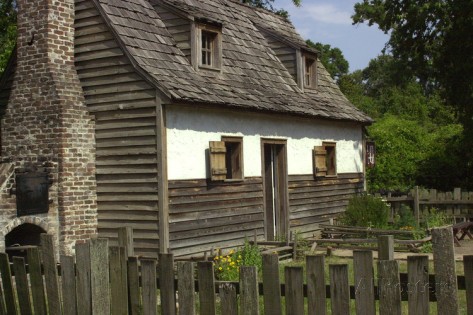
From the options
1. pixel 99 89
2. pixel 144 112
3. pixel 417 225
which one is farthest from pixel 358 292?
pixel 417 225

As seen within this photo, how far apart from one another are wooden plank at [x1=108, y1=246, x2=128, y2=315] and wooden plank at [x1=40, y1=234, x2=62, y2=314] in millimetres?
518

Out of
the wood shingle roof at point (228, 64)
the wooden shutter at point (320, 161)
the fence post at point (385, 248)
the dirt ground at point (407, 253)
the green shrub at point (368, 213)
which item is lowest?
the dirt ground at point (407, 253)

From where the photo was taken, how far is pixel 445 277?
4332 millimetres

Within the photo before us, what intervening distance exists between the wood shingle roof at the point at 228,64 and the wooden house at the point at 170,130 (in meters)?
0.05

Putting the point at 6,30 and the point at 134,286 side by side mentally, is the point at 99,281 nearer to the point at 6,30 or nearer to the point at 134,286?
the point at 134,286

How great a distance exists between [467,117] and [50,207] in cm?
1336

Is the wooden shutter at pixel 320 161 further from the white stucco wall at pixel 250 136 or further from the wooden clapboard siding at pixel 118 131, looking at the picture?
the wooden clapboard siding at pixel 118 131

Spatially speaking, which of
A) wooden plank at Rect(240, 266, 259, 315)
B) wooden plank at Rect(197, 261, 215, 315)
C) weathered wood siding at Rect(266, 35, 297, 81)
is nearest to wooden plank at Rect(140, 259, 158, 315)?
wooden plank at Rect(197, 261, 215, 315)

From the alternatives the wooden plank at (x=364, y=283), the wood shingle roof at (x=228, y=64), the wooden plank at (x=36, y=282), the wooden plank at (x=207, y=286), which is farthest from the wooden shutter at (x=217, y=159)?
the wooden plank at (x=364, y=283)

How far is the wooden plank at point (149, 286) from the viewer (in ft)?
17.0

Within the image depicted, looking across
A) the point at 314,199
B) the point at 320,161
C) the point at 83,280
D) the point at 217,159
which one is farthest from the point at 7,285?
the point at 320,161

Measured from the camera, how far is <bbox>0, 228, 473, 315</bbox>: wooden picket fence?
14.5ft

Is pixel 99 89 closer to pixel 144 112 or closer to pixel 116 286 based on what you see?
pixel 144 112

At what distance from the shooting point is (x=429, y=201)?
19.4 m
